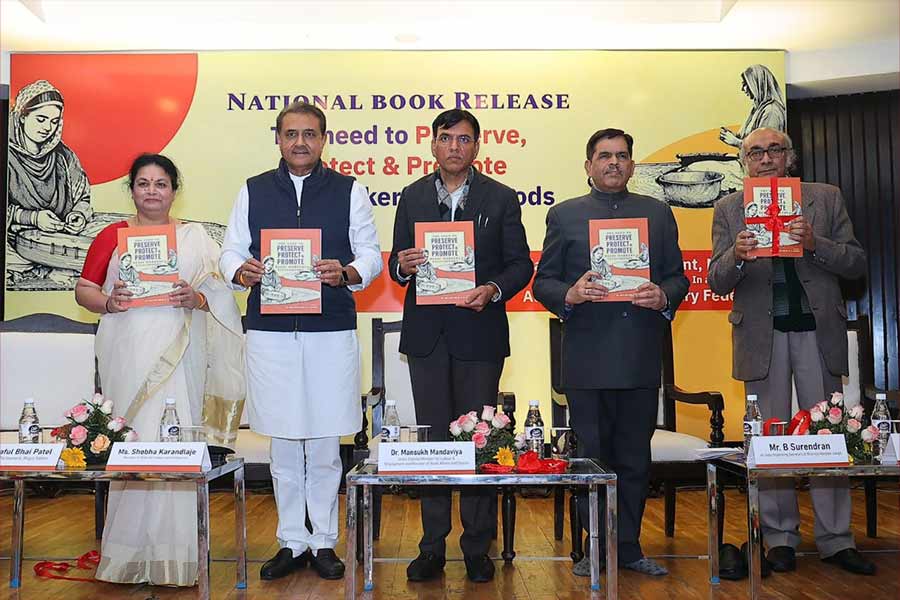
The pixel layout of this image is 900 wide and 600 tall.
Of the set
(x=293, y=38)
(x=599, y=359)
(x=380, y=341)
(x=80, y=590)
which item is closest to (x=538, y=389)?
(x=380, y=341)

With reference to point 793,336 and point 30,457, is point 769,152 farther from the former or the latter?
point 30,457

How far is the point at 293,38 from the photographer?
580 centimetres

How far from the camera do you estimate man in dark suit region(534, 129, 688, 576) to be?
3438mm

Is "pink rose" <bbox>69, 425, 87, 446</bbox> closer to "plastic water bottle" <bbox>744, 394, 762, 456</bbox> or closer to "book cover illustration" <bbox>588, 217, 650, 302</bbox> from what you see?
"book cover illustration" <bbox>588, 217, 650, 302</bbox>

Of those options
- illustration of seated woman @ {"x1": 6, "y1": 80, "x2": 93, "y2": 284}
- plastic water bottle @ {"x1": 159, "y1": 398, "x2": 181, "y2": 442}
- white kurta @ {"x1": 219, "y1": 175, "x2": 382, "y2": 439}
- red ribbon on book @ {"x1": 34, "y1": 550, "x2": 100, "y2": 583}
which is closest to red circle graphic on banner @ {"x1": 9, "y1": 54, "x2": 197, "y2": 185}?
illustration of seated woman @ {"x1": 6, "y1": 80, "x2": 93, "y2": 284}

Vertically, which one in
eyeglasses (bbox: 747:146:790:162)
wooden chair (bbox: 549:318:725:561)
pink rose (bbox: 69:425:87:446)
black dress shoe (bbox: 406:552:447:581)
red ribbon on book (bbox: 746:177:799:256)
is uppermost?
eyeglasses (bbox: 747:146:790:162)

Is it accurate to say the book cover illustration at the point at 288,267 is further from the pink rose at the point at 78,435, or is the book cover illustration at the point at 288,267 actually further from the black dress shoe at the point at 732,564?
the black dress shoe at the point at 732,564

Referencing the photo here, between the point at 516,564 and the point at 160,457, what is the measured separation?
1658 mm

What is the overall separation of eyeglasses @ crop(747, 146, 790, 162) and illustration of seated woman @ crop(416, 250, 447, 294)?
1464mm

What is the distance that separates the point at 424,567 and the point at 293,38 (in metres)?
3.71

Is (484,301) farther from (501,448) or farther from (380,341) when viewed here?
(380,341)

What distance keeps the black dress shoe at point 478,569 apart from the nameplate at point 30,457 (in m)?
1.59

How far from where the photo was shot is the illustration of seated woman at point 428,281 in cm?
326

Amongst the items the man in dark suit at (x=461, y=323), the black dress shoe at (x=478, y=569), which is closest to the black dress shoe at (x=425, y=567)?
the man in dark suit at (x=461, y=323)
